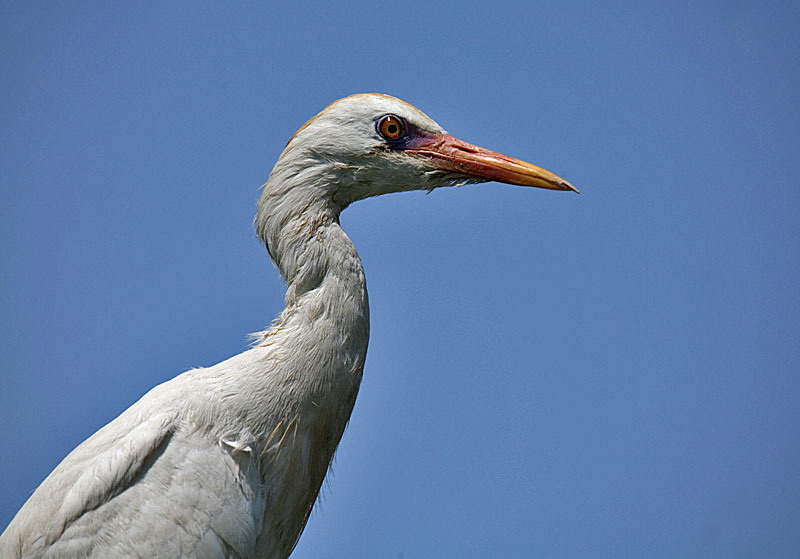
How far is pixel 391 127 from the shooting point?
325cm

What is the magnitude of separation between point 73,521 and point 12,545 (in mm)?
257

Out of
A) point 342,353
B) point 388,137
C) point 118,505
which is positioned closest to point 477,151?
point 388,137

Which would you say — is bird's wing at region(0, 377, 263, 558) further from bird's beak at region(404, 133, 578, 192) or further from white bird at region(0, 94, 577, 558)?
bird's beak at region(404, 133, 578, 192)

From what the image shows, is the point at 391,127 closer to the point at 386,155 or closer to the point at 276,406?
the point at 386,155

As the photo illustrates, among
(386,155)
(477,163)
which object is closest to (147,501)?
(386,155)

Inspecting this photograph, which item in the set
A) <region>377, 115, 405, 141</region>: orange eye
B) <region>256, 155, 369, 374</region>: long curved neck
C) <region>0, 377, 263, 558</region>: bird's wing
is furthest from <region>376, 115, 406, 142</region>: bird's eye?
<region>0, 377, 263, 558</region>: bird's wing

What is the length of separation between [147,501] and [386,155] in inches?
64.4

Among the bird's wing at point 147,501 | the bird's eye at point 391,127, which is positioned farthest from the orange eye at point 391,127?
the bird's wing at point 147,501

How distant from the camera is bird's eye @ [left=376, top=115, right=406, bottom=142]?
322cm

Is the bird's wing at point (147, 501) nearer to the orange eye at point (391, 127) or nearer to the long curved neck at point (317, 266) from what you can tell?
the long curved neck at point (317, 266)

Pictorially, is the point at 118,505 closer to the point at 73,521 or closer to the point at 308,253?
the point at 73,521

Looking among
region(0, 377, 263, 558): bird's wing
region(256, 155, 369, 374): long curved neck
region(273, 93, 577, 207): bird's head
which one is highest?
region(273, 93, 577, 207): bird's head

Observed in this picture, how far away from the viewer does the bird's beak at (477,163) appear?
330 centimetres

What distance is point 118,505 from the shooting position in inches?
112
